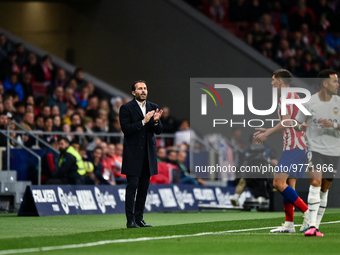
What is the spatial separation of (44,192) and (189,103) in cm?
993

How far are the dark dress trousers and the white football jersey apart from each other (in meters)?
2.32

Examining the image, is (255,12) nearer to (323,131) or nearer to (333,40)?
(333,40)

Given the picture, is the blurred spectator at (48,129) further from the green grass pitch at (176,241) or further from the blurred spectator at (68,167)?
the green grass pitch at (176,241)

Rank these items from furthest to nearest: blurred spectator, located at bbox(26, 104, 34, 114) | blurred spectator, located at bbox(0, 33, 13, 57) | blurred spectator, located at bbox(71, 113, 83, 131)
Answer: blurred spectator, located at bbox(0, 33, 13, 57) < blurred spectator, located at bbox(71, 113, 83, 131) < blurred spectator, located at bbox(26, 104, 34, 114)

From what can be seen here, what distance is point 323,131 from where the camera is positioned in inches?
345

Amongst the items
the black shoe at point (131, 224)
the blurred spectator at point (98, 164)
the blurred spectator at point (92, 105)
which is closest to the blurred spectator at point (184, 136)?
the blurred spectator at point (92, 105)

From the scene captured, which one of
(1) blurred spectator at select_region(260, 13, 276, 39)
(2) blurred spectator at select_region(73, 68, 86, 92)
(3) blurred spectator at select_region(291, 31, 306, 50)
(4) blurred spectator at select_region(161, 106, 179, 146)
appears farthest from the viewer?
(1) blurred spectator at select_region(260, 13, 276, 39)

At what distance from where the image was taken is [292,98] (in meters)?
8.73

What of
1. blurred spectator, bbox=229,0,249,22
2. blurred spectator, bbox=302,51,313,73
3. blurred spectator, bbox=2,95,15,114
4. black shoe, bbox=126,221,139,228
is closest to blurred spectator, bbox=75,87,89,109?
blurred spectator, bbox=2,95,15,114

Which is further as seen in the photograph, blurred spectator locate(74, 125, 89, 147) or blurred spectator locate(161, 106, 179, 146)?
blurred spectator locate(161, 106, 179, 146)

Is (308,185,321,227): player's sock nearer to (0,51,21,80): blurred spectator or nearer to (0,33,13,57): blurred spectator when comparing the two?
(0,51,21,80): blurred spectator

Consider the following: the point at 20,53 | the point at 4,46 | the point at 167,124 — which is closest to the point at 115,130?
the point at 167,124

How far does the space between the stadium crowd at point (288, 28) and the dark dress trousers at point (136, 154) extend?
13.2 meters

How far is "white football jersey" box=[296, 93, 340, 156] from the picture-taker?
8.72 metres
